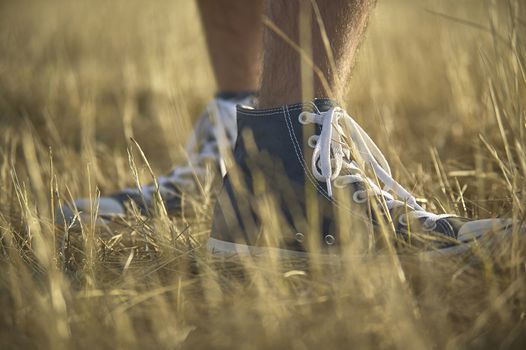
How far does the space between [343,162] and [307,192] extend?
9 centimetres

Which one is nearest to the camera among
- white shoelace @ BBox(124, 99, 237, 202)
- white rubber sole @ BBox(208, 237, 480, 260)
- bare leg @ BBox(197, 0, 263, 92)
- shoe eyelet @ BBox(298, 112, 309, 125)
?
white rubber sole @ BBox(208, 237, 480, 260)

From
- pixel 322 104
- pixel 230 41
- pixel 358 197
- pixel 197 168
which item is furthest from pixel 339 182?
pixel 230 41

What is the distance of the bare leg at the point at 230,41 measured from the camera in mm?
1967

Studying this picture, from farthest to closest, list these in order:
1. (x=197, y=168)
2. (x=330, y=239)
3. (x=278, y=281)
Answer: (x=197, y=168)
(x=330, y=239)
(x=278, y=281)

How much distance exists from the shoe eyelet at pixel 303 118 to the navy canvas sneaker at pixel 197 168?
0.47m

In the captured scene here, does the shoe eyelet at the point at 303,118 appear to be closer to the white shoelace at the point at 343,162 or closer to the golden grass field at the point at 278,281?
the white shoelace at the point at 343,162

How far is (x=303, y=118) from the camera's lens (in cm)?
112

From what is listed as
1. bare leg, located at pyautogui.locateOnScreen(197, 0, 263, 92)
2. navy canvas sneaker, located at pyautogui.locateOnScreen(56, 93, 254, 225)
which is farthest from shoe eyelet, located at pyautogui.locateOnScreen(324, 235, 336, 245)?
bare leg, located at pyautogui.locateOnScreen(197, 0, 263, 92)

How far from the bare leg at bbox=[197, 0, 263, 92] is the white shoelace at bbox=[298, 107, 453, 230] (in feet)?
2.89

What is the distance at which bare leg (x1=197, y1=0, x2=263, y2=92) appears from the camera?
1.97 metres

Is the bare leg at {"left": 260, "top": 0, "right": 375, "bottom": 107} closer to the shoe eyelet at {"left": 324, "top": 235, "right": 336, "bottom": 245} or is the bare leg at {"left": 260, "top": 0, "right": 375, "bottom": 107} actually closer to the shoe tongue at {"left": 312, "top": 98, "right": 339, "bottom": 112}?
the shoe tongue at {"left": 312, "top": 98, "right": 339, "bottom": 112}

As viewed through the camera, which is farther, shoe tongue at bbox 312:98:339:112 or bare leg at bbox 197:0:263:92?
bare leg at bbox 197:0:263:92

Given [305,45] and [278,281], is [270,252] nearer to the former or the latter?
[278,281]

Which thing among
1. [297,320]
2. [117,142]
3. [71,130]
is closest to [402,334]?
[297,320]
